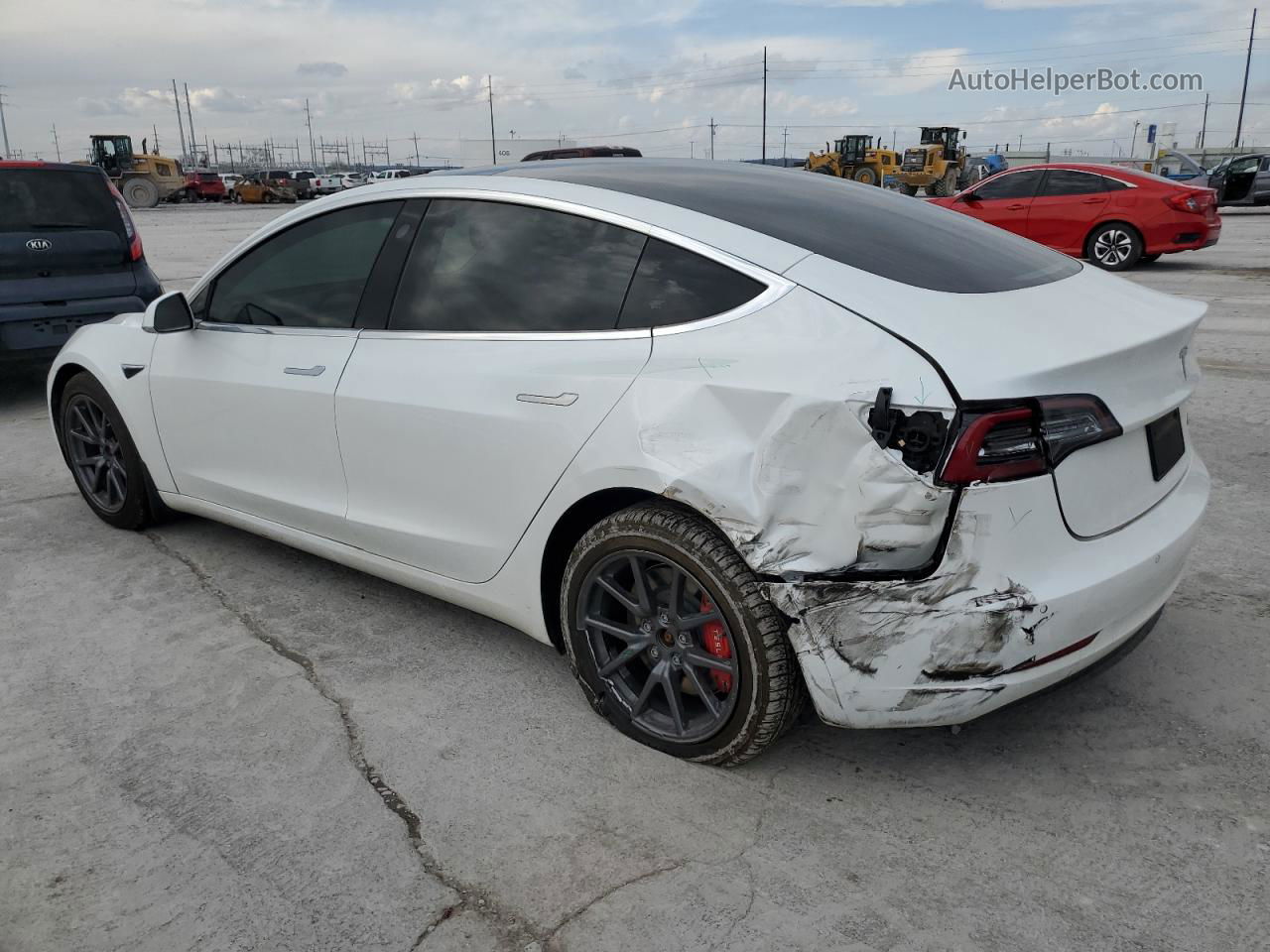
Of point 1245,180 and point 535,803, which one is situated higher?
point 1245,180

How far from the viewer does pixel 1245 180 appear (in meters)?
26.2

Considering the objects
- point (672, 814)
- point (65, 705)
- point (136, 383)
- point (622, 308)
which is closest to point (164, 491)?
point (136, 383)

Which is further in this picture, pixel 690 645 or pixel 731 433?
pixel 690 645

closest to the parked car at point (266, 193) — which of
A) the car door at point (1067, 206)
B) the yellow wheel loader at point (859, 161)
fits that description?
the yellow wheel loader at point (859, 161)

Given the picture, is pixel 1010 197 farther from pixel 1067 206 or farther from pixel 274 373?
pixel 274 373

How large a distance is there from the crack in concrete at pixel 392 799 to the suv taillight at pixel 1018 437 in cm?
138

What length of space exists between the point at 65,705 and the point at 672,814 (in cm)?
199

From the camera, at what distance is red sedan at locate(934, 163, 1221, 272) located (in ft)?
42.0

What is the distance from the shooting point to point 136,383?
4320 mm

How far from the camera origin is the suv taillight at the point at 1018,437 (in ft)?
7.31

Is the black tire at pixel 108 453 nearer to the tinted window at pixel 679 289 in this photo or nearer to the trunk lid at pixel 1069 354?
the tinted window at pixel 679 289

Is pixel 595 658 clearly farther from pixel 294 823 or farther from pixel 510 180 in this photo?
pixel 510 180

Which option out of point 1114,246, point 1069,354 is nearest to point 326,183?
point 1114,246

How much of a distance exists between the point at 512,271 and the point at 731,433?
101 cm
